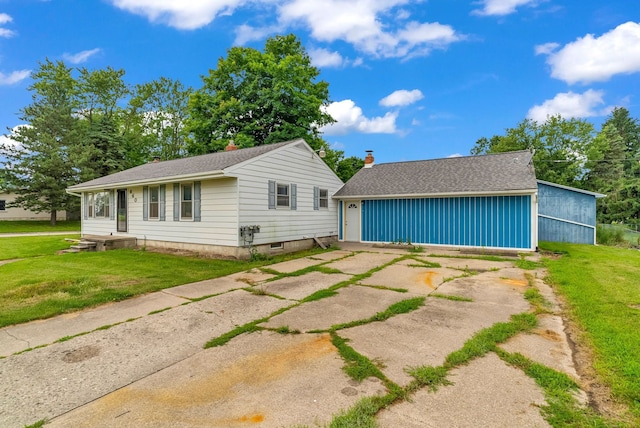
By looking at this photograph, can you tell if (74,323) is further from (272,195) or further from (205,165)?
(205,165)

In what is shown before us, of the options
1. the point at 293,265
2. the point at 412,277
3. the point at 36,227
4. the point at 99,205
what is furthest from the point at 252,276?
the point at 36,227

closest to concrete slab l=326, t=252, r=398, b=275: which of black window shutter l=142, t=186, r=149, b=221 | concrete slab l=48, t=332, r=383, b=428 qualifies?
concrete slab l=48, t=332, r=383, b=428

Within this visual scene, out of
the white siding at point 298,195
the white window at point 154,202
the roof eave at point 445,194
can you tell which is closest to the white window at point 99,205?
the white window at point 154,202

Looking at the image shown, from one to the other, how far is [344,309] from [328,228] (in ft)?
30.4

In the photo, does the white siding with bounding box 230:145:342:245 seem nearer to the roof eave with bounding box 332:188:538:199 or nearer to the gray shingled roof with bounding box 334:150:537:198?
the roof eave with bounding box 332:188:538:199

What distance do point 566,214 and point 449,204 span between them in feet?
20.1

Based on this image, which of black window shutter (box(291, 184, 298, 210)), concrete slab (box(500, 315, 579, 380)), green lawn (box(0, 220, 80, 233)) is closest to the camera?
concrete slab (box(500, 315, 579, 380))

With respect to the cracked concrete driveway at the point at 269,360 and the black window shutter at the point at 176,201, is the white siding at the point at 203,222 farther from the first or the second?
the cracked concrete driveway at the point at 269,360

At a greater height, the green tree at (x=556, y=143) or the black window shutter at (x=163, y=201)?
the green tree at (x=556, y=143)

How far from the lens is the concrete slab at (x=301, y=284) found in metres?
6.02

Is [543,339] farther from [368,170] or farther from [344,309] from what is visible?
[368,170]

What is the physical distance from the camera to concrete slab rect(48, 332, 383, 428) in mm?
Result: 2314

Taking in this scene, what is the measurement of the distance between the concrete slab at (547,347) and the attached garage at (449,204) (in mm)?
7900

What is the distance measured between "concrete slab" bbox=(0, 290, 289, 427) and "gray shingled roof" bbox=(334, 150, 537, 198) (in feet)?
32.1
